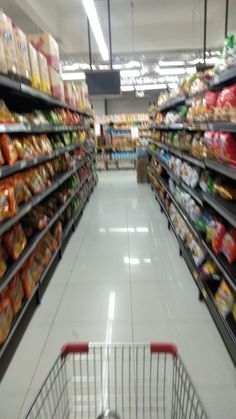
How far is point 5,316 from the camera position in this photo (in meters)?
2.12

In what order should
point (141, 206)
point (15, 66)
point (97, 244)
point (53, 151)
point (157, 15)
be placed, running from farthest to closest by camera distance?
point (157, 15)
point (141, 206)
point (97, 244)
point (53, 151)
point (15, 66)

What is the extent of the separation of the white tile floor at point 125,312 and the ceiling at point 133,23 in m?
4.45

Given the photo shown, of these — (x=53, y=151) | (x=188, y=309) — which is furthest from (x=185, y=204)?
(x=53, y=151)

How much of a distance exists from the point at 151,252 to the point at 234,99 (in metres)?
2.30

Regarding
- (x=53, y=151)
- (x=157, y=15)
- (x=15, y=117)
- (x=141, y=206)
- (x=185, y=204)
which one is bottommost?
(x=141, y=206)

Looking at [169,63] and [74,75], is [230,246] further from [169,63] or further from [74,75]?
[74,75]

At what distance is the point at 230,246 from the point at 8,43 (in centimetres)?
202

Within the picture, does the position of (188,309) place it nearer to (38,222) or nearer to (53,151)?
(38,222)

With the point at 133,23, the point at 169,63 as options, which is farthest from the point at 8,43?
the point at 169,63

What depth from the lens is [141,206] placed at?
6.42 meters

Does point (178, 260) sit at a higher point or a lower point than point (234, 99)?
lower

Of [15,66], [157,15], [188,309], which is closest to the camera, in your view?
[15,66]

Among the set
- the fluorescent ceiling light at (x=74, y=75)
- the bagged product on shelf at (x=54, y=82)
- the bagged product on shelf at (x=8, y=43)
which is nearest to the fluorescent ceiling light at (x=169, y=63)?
the fluorescent ceiling light at (x=74, y=75)

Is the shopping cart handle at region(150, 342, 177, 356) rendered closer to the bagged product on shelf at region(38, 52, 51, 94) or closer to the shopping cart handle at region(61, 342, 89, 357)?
the shopping cart handle at region(61, 342, 89, 357)
